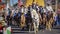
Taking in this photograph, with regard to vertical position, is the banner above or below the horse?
below

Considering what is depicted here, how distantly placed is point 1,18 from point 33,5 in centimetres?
56

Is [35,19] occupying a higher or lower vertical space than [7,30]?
higher

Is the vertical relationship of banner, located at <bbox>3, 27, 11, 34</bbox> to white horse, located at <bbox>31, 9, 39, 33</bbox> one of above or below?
below

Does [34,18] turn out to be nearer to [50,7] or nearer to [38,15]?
[38,15]

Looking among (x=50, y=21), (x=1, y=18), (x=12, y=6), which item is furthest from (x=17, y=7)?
(x=50, y=21)

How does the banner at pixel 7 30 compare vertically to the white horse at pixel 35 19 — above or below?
below

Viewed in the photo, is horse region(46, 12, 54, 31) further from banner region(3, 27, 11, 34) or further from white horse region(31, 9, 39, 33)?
banner region(3, 27, 11, 34)

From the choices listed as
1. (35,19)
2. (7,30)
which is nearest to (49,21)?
(35,19)

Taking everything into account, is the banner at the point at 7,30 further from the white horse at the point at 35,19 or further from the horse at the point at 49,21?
the horse at the point at 49,21

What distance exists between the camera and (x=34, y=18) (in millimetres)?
3797

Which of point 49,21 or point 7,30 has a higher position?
point 49,21

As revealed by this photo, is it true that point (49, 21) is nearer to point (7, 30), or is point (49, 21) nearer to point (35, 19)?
point (35, 19)

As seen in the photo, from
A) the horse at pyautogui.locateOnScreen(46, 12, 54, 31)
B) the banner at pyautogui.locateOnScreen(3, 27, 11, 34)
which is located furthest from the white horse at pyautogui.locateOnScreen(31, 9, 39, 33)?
the banner at pyautogui.locateOnScreen(3, 27, 11, 34)

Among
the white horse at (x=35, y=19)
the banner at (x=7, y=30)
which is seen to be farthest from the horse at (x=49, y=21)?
the banner at (x=7, y=30)
